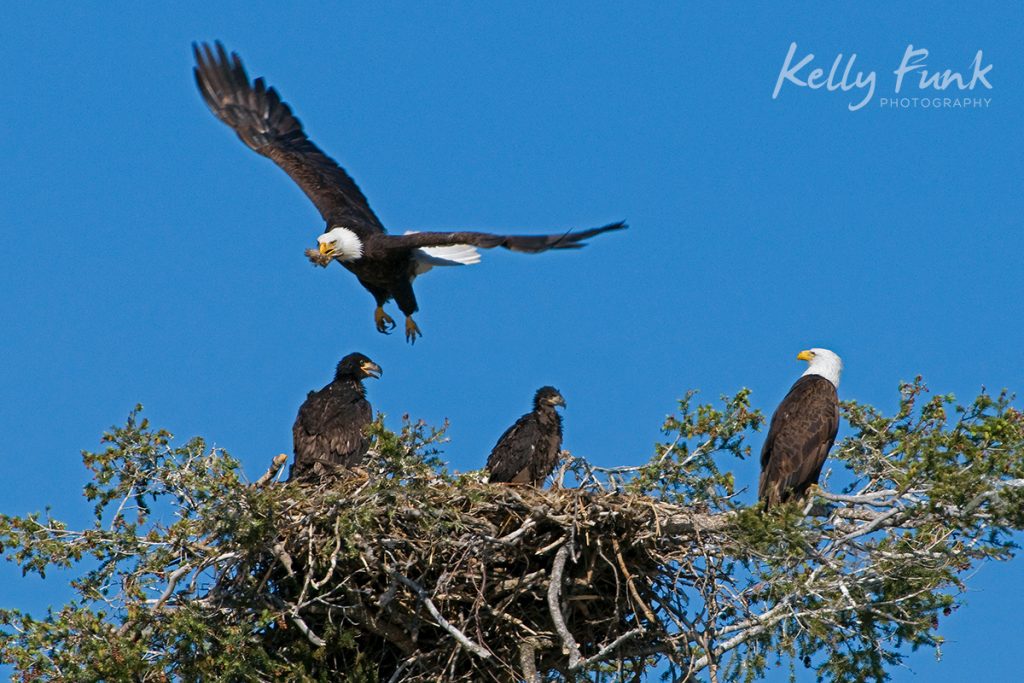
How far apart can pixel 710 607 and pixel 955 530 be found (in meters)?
1.45

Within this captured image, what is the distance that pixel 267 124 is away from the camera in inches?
566

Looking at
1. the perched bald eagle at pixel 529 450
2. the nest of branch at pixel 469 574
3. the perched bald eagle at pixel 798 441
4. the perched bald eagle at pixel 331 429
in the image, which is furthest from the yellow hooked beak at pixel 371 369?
A: the perched bald eagle at pixel 798 441

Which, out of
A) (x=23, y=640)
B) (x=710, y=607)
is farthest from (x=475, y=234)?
(x=23, y=640)

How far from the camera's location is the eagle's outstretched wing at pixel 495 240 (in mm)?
10039

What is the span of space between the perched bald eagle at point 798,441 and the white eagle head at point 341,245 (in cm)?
422

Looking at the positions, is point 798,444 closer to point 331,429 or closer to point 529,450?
point 529,450

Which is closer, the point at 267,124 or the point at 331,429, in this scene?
the point at 331,429

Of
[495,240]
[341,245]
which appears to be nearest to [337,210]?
[341,245]

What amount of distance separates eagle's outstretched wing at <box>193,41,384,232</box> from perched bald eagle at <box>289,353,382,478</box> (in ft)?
12.6

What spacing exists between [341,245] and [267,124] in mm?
2287

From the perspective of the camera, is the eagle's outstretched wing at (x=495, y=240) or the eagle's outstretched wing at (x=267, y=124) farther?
the eagle's outstretched wing at (x=267, y=124)

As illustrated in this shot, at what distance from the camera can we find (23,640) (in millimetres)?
8062

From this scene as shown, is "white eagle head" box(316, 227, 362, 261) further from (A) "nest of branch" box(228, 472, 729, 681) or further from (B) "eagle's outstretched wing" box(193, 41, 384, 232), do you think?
(A) "nest of branch" box(228, 472, 729, 681)

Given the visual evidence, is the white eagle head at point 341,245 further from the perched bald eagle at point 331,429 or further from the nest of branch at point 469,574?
the nest of branch at point 469,574
